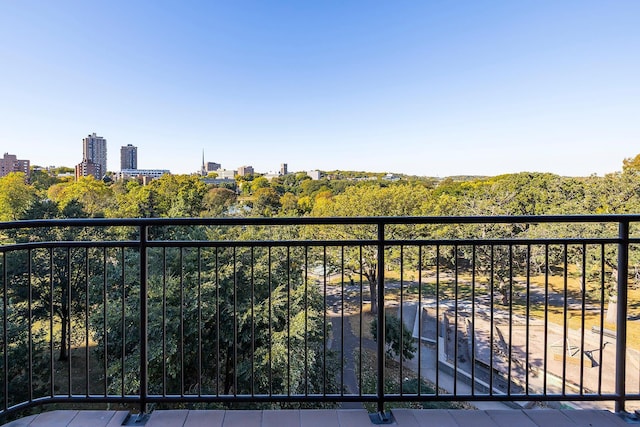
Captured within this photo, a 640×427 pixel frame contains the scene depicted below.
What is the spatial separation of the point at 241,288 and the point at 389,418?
34.0 ft

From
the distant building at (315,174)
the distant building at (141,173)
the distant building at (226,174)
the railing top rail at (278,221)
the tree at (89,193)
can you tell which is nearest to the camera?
the railing top rail at (278,221)

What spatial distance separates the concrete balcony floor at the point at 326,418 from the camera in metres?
1.75

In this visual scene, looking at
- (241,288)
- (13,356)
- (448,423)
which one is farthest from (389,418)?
(13,356)

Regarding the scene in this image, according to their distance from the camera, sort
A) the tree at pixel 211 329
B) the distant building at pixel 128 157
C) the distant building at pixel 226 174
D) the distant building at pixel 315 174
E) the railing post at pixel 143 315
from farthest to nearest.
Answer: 1. the distant building at pixel 315 174
2. the distant building at pixel 226 174
3. the distant building at pixel 128 157
4. the tree at pixel 211 329
5. the railing post at pixel 143 315

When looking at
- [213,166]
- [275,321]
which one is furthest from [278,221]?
[213,166]

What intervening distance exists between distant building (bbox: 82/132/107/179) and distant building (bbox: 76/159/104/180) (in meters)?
0.11

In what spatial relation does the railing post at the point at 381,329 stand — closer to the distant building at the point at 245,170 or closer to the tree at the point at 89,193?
the tree at the point at 89,193

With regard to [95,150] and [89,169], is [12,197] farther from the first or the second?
[95,150]

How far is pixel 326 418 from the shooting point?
1804 mm

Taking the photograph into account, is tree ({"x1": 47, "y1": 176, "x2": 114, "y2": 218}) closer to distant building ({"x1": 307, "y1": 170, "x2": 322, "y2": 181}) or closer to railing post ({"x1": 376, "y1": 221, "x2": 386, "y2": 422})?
distant building ({"x1": 307, "y1": 170, "x2": 322, "y2": 181})

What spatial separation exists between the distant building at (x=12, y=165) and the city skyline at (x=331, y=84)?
82.3 inches

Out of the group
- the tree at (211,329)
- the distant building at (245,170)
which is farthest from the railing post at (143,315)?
the distant building at (245,170)

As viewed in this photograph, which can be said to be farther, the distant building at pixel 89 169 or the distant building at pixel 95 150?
the distant building at pixel 95 150

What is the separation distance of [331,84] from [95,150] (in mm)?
16580
